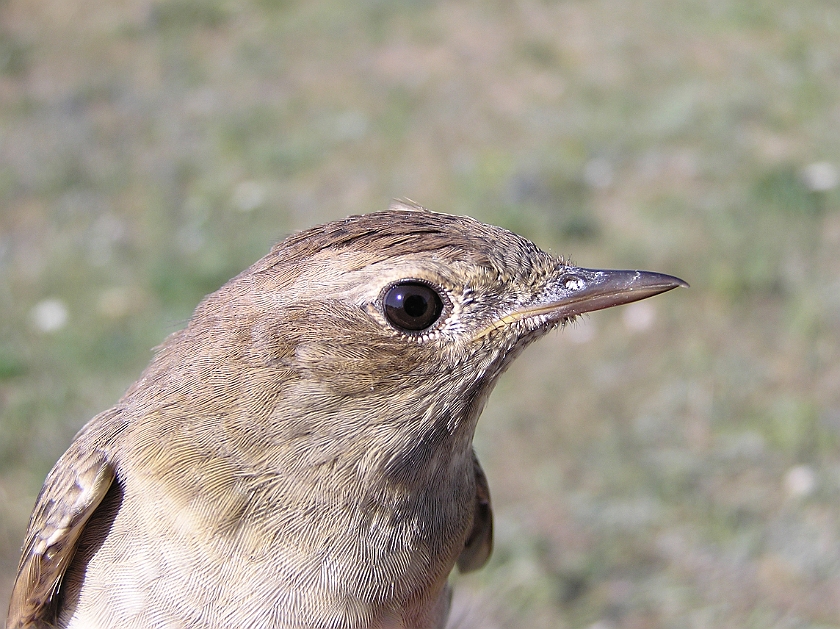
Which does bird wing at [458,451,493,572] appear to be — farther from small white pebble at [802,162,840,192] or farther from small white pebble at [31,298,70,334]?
small white pebble at [802,162,840,192]

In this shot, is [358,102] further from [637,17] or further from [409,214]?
[409,214]

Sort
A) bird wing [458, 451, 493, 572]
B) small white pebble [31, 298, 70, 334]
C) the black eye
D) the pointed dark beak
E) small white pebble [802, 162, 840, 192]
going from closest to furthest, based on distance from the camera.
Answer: the black eye
the pointed dark beak
bird wing [458, 451, 493, 572]
small white pebble [31, 298, 70, 334]
small white pebble [802, 162, 840, 192]

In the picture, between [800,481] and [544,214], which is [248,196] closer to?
[544,214]

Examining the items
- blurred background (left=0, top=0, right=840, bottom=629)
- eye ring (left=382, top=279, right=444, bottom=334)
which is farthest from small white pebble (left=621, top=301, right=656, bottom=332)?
eye ring (left=382, top=279, right=444, bottom=334)

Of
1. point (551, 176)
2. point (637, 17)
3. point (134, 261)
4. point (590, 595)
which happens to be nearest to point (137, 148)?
point (134, 261)

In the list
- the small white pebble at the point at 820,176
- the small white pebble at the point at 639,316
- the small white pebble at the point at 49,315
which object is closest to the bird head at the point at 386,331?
the small white pebble at the point at 639,316

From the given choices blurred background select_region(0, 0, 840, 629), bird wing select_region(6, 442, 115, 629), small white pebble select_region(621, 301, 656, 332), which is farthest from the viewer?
small white pebble select_region(621, 301, 656, 332)

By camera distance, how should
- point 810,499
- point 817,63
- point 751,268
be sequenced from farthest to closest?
point 817,63, point 751,268, point 810,499

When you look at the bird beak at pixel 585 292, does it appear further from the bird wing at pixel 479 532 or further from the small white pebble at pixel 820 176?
the small white pebble at pixel 820 176
